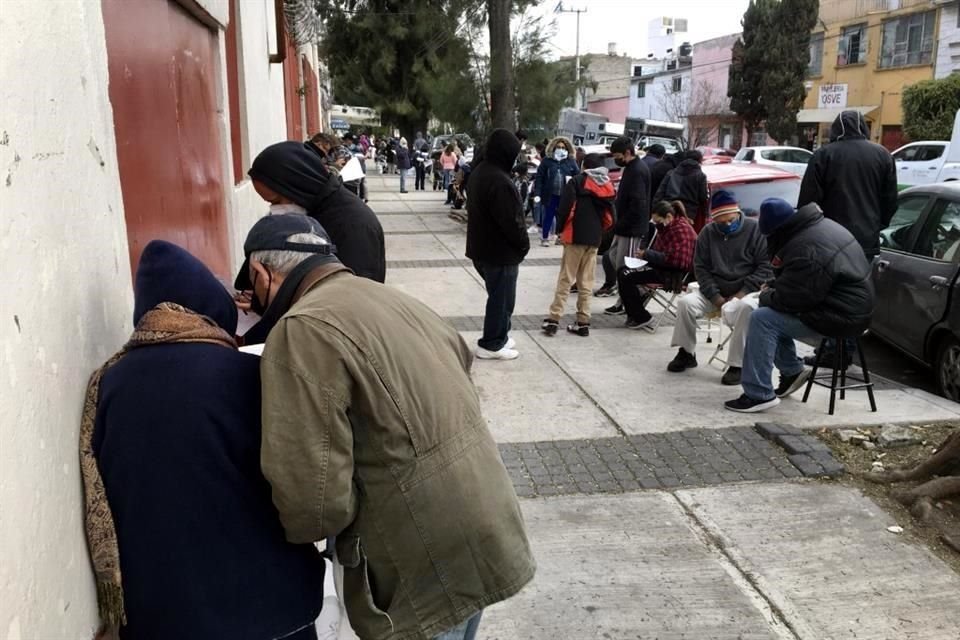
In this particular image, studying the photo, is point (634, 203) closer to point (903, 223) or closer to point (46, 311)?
point (903, 223)

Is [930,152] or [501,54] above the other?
[501,54]

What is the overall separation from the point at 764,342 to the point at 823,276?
1.89ft

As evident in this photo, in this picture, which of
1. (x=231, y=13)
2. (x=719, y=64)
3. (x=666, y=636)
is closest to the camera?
(x=666, y=636)

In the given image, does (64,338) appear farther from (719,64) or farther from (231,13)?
(719,64)

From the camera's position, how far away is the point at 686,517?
13.2 feet

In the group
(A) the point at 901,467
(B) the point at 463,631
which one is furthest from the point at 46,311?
(A) the point at 901,467

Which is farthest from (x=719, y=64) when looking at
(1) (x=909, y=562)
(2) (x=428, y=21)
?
(1) (x=909, y=562)

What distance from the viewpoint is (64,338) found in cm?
171

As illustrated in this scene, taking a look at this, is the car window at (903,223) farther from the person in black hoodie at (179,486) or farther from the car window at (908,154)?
the car window at (908,154)

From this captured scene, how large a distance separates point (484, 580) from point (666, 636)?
1.53m

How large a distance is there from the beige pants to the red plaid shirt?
580mm

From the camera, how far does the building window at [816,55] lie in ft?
125

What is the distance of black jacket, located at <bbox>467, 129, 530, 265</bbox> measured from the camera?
6.13 metres

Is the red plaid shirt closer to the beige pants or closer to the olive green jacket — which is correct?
the beige pants
